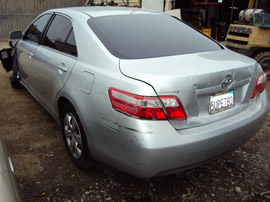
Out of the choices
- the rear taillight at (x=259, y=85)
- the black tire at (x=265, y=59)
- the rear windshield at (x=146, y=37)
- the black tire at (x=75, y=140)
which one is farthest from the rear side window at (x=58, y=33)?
the black tire at (x=265, y=59)

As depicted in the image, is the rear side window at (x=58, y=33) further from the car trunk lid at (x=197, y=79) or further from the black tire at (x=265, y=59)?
the black tire at (x=265, y=59)

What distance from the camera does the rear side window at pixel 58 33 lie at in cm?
306

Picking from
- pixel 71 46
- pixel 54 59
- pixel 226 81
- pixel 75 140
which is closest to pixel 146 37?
pixel 71 46

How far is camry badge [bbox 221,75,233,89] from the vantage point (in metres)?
2.21

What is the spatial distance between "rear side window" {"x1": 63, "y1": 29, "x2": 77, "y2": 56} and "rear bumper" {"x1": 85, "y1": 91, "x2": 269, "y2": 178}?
0.88 metres

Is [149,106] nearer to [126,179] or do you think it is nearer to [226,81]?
[226,81]

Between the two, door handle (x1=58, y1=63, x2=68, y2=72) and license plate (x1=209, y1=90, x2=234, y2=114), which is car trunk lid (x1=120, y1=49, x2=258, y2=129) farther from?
door handle (x1=58, y1=63, x2=68, y2=72)

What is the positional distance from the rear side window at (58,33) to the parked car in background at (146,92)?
0.08 ft

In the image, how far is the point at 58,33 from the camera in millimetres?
3234

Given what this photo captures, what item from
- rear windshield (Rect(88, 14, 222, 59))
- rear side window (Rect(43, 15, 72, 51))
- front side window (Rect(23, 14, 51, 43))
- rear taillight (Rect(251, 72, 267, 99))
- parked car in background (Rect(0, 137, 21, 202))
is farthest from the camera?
front side window (Rect(23, 14, 51, 43))

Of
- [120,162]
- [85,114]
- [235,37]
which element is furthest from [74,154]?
[235,37]

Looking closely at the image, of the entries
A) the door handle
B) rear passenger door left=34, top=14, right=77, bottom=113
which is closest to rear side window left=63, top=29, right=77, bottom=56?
rear passenger door left=34, top=14, right=77, bottom=113

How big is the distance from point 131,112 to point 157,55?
2.14 ft

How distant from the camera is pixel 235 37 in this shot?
22.9 feet
